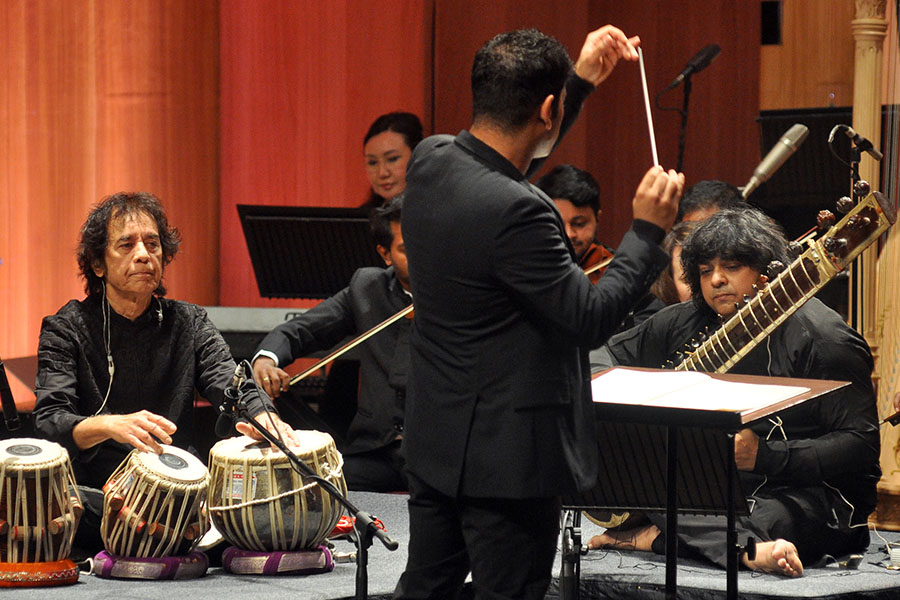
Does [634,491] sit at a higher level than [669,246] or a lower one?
lower

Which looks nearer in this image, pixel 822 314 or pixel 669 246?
pixel 822 314

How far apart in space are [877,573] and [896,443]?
57 cm

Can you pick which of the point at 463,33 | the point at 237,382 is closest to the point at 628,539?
the point at 237,382

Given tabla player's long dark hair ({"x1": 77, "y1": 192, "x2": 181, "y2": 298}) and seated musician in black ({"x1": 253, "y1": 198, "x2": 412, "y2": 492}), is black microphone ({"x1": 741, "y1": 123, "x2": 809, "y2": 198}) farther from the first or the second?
tabla player's long dark hair ({"x1": 77, "y1": 192, "x2": 181, "y2": 298})

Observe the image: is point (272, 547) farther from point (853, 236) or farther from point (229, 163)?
point (229, 163)

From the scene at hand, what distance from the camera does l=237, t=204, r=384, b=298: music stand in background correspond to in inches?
194

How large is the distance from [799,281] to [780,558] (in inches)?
29.5

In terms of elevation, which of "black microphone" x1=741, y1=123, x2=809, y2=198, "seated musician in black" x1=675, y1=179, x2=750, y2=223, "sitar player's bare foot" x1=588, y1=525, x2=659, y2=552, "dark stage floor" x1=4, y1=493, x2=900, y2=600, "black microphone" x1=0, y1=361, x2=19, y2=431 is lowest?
Result: "dark stage floor" x1=4, y1=493, x2=900, y2=600

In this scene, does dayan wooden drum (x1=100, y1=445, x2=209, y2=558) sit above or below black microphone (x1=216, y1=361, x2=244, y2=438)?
below

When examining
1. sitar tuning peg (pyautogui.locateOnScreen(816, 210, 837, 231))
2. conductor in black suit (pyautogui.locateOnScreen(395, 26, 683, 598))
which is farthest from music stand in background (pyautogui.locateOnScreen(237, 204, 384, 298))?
conductor in black suit (pyautogui.locateOnScreen(395, 26, 683, 598))

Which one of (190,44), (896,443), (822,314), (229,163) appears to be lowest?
(896,443)

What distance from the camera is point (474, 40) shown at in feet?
20.6

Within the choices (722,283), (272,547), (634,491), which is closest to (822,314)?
(722,283)

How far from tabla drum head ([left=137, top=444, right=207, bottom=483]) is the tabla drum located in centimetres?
22
